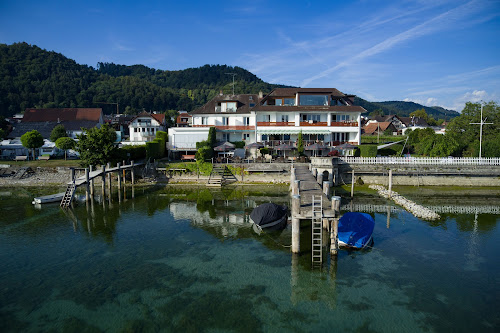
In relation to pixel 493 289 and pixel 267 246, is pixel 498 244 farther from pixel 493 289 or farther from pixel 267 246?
pixel 267 246

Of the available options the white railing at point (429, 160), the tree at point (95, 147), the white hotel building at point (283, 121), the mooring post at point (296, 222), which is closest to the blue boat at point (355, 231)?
the mooring post at point (296, 222)

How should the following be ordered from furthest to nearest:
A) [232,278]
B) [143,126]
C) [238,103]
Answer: [143,126] → [238,103] → [232,278]

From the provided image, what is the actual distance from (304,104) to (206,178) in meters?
20.4

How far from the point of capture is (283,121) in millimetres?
48281

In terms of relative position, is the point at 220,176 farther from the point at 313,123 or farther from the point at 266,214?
the point at 266,214

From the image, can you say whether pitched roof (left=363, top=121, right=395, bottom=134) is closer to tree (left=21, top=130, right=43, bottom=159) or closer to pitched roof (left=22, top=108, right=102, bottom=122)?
pitched roof (left=22, top=108, right=102, bottom=122)

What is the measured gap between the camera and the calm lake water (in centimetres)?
1223

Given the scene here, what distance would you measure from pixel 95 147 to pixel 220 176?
52.8ft

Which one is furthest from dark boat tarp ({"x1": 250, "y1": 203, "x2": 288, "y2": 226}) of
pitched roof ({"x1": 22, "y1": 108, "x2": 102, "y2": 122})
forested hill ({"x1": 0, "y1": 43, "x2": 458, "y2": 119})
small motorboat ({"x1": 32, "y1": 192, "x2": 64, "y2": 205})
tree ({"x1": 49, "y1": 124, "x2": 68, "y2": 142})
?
forested hill ({"x1": 0, "y1": 43, "x2": 458, "y2": 119})

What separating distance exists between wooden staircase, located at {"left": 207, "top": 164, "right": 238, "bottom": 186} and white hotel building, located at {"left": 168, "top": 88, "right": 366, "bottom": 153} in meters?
6.89

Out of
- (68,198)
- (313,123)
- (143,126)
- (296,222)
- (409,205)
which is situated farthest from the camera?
(143,126)

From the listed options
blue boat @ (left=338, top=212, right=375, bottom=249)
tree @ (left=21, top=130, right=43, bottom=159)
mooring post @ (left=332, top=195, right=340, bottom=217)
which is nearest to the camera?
mooring post @ (left=332, top=195, right=340, bottom=217)

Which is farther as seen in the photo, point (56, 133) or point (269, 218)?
point (56, 133)

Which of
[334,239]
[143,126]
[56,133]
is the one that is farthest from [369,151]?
[56,133]
